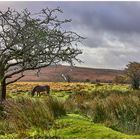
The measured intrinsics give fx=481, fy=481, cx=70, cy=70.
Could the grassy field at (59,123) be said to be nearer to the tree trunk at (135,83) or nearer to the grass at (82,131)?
the grass at (82,131)

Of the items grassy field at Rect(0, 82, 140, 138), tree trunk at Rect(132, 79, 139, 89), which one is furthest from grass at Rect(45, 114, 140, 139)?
tree trunk at Rect(132, 79, 139, 89)

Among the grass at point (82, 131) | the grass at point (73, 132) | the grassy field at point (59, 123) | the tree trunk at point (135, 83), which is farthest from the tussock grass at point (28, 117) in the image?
the tree trunk at point (135, 83)

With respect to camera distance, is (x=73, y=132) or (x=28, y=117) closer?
(x=73, y=132)

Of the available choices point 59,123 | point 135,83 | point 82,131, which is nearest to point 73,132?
point 82,131

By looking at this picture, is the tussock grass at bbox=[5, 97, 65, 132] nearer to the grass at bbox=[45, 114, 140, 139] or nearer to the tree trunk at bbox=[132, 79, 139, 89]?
the grass at bbox=[45, 114, 140, 139]

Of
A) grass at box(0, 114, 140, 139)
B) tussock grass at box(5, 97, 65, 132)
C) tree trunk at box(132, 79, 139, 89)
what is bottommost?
grass at box(0, 114, 140, 139)

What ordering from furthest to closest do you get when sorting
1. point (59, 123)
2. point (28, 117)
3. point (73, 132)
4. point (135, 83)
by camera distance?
point (135, 83) → point (59, 123) → point (28, 117) → point (73, 132)

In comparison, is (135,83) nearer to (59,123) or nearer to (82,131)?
(59,123)

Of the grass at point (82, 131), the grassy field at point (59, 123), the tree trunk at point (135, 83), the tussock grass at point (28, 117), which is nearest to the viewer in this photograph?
the grass at point (82, 131)

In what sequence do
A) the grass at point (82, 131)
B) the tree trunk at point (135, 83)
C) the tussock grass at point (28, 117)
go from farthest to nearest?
the tree trunk at point (135, 83) → the tussock grass at point (28, 117) → the grass at point (82, 131)

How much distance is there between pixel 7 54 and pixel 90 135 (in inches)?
246

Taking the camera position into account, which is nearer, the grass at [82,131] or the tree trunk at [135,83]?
the grass at [82,131]

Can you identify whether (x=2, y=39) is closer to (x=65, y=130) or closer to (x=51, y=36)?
(x=51, y=36)

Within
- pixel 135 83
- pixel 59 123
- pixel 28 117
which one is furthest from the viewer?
pixel 135 83
